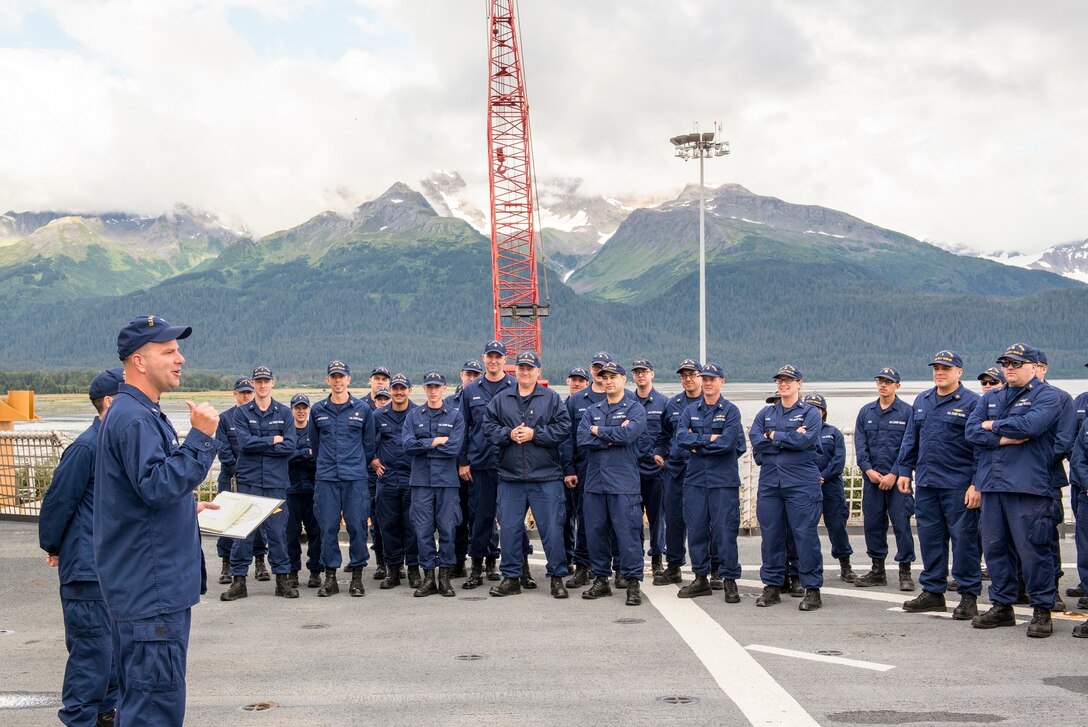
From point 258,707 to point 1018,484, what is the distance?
542 cm

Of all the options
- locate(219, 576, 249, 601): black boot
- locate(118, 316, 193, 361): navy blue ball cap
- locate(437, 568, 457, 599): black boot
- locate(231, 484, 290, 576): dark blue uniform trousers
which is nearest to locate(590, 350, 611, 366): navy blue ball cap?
locate(437, 568, 457, 599): black boot

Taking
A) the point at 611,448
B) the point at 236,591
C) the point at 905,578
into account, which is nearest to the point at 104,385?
the point at 236,591

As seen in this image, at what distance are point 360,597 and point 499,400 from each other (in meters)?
2.16

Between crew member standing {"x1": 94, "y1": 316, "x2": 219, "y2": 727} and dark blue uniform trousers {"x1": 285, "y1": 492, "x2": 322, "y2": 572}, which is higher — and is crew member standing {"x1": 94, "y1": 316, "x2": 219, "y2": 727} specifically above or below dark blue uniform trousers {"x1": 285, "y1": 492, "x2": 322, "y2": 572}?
above

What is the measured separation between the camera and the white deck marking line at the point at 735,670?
18.1 feet

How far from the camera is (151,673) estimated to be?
4086 millimetres

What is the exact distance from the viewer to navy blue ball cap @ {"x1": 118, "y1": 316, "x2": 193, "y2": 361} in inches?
165

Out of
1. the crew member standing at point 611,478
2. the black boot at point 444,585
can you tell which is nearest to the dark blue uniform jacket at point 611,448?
the crew member standing at point 611,478

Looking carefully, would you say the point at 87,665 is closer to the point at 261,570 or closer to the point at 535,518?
the point at 535,518

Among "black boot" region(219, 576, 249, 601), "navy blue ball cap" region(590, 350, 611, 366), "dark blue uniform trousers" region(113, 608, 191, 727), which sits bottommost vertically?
"black boot" region(219, 576, 249, 601)

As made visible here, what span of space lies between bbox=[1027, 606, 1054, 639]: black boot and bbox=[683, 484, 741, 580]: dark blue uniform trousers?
2.46 metres

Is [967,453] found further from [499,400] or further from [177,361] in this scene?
[177,361]

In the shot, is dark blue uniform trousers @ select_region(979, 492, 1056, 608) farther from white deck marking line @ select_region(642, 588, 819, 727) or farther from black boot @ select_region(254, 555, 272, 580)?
black boot @ select_region(254, 555, 272, 580)

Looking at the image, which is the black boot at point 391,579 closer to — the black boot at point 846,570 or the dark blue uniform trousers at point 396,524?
the dark blue uniform trousers at point 396,524
